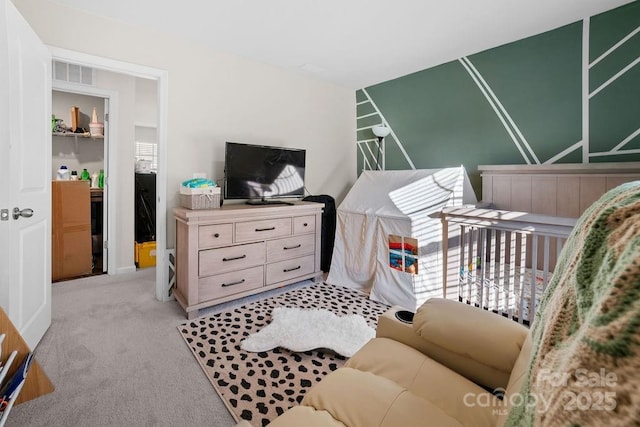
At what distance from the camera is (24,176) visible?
6.01 ft

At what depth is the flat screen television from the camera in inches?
115

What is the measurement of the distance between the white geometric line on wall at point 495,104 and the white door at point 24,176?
3.72m

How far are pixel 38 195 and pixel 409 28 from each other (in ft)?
10.6

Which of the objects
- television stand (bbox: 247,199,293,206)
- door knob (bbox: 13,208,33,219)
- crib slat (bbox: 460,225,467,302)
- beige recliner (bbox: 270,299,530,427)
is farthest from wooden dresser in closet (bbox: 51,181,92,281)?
crib slat (bbox: 460,225,467,302)

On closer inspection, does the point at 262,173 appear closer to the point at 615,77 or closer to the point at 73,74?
the point at 73,74

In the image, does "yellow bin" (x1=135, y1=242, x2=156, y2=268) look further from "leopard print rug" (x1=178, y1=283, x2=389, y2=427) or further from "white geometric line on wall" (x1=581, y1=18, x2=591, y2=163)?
"white geometric line on wall" (x1=581, y1=18, x2=591, y2=163)

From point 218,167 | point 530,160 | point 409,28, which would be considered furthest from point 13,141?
point 530,160

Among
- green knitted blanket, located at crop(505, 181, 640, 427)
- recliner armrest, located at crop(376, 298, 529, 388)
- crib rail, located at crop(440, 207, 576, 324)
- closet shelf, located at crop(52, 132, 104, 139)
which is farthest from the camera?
closet shelf, located at crop(52, 132, 104, 139)

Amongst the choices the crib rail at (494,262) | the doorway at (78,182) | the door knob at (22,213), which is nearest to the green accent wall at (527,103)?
the crib rail at (494,262)

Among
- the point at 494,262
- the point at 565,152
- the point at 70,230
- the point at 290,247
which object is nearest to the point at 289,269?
the point at 290,247

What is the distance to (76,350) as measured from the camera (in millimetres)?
2004

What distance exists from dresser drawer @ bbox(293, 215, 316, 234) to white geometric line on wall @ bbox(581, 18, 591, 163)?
257 cm

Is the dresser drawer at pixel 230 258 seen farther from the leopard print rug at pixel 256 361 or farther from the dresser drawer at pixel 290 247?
→ the leopard print rug at pixel 256 361

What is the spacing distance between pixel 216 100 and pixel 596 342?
11.2 feet
